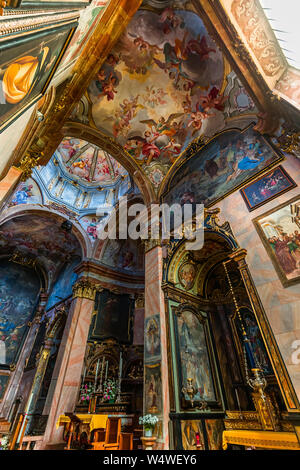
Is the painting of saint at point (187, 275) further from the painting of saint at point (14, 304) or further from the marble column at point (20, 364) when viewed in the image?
the painting of saint at point (14, 304)

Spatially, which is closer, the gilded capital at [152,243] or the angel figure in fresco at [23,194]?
the gilded capital at [152,243]

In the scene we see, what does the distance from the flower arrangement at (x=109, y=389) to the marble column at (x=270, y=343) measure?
7.37m

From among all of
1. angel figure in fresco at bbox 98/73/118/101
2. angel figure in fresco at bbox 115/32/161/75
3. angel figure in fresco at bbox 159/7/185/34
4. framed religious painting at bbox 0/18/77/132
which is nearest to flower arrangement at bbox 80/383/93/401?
framed religious painting at bbox 0/18/77/132

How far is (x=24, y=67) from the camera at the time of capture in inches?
98.3

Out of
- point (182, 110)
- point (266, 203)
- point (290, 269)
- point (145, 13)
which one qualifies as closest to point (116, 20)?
point (145, 13)

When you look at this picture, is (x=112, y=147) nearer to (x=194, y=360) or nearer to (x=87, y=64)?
(x=87, y=64)

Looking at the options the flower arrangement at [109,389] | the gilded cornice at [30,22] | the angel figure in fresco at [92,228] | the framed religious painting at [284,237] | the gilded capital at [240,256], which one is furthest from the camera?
the angel figure in fresco at [92,228]

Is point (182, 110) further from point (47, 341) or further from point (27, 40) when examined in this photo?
point (47, 341)

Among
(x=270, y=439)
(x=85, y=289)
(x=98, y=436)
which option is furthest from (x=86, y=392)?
(x=270, y=439)

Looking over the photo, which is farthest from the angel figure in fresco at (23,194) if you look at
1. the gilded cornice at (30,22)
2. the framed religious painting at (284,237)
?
the framed religious painting at (284,237)

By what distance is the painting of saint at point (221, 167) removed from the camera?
683cm

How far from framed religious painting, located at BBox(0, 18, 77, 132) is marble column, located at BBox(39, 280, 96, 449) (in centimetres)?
955

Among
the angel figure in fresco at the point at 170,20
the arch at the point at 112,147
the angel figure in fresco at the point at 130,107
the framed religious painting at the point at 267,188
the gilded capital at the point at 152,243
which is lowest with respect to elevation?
the framed religious painting at the point at 267,188

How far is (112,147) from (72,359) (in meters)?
9.32
